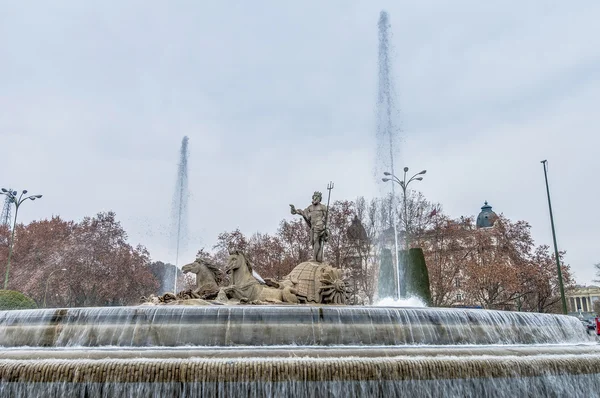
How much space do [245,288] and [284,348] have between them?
5.41m

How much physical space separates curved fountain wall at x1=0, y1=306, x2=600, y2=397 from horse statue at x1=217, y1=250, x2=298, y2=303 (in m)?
4.25

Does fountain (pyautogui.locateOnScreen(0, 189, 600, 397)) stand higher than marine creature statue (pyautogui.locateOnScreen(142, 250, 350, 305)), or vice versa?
marine creature statue (pyautogui.locateOnScreen(142, 250, 350, 305))

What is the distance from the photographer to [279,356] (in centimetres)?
686

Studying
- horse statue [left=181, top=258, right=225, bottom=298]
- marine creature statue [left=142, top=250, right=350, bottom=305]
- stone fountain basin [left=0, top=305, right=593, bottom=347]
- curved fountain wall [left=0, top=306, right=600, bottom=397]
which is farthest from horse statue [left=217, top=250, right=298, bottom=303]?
curved fountain wall [left=0, top=306, right=600, bottom=397]

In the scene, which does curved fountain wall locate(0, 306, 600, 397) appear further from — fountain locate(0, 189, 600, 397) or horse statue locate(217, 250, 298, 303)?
horse statue locate(217, 250, 298, 303)

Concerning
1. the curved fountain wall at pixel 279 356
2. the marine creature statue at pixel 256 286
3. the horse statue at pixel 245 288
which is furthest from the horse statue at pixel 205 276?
the curved fountain wall at pixel 279 356

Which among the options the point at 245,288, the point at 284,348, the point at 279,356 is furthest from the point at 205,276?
the point at 279,356

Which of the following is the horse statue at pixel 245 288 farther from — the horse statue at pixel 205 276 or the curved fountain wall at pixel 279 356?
the curved fountain wall at pixel 279 356

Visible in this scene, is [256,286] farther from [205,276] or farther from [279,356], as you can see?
[279,356]

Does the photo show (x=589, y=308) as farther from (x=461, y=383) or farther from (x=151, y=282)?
(x=461, y=383)

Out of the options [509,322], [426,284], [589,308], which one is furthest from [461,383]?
[589,308]

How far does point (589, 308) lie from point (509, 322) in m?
97.1

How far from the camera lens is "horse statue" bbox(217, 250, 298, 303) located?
13742 mm

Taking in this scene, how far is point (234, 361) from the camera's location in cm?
636
